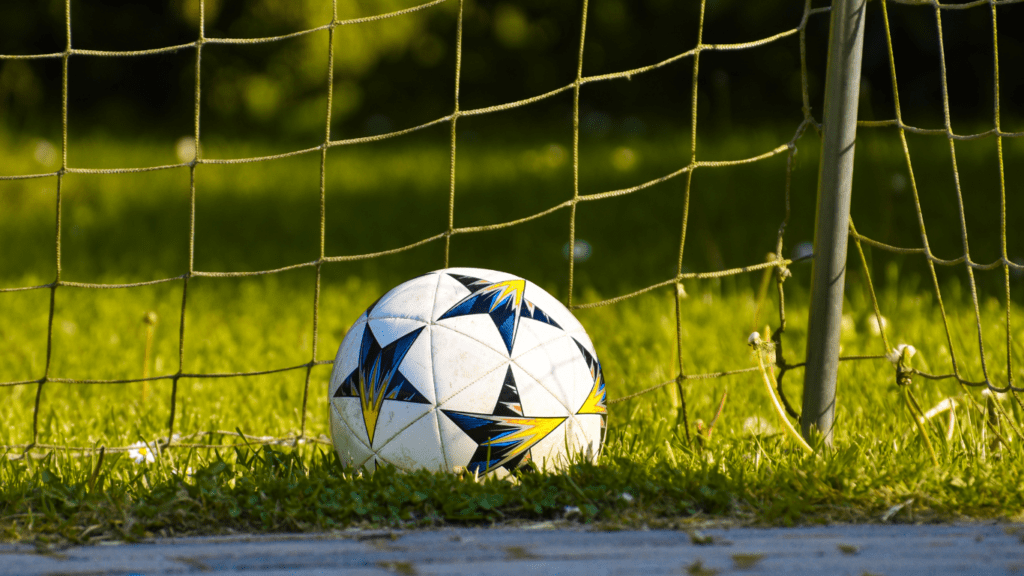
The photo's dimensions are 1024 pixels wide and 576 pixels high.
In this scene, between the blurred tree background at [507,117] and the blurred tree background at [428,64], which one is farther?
the blurred tree background at [428,64]

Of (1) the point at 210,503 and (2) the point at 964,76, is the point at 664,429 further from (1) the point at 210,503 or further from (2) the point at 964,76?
(2) the point at 964,76

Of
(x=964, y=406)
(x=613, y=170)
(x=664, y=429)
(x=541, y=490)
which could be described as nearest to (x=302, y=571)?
(x=541, y=490)

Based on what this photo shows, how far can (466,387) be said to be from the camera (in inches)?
76.7

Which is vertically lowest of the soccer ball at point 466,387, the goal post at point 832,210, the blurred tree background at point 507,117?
the soccer ball at point 466,387

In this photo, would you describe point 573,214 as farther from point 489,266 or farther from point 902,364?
point 489,266

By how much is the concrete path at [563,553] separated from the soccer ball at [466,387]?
0.67ft

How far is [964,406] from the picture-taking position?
94.7 inches

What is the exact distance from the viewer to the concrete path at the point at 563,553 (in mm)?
1655

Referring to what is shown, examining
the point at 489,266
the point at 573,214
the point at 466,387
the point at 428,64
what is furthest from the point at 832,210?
the point at 428,64

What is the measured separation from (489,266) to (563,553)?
2930 millimetres

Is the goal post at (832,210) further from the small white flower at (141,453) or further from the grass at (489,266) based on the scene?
the small white flower at (141,453)

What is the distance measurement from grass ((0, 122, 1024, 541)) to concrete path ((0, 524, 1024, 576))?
2.6 inches

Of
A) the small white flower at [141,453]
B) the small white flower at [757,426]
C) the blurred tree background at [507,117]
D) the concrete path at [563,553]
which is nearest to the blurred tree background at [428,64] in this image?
the blurred tree background at [507,117]

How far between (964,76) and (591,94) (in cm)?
311
